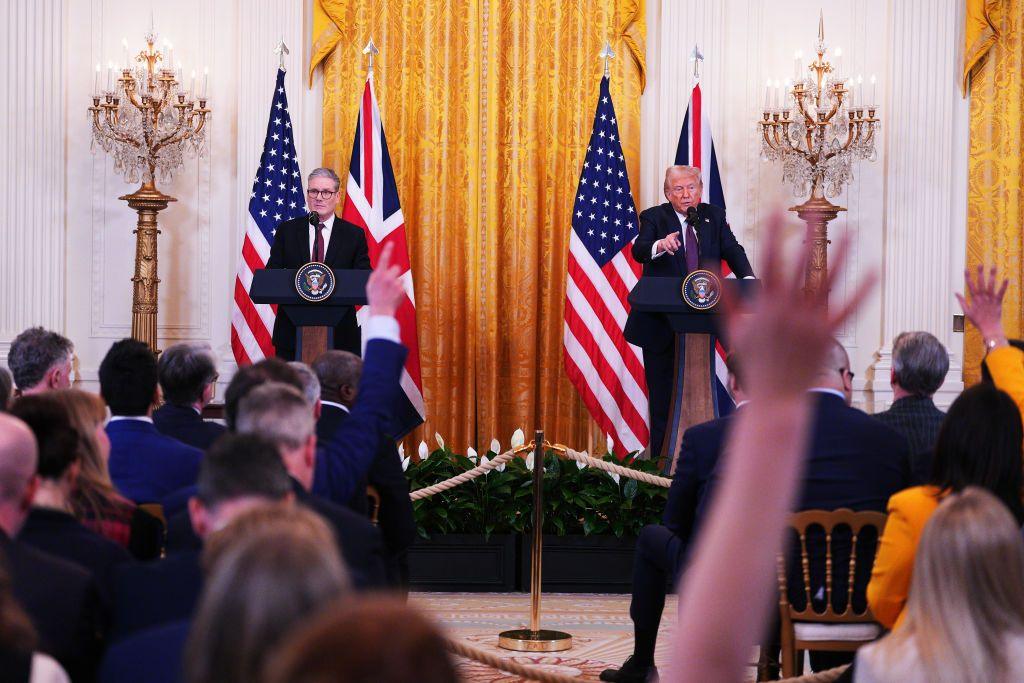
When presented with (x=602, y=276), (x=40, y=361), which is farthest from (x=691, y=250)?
(x=40, y=361)

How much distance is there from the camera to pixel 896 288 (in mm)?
9938

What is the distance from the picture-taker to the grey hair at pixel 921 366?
16.0ft

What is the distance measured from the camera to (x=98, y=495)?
10.9 ft

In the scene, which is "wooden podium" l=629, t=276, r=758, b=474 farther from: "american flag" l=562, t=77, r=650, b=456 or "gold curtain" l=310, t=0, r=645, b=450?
"gold curtain" l=310, t=0, r=645, b=450

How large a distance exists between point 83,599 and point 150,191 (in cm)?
698

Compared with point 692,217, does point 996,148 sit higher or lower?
higher

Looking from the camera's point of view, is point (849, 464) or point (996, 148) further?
point (996, 148)

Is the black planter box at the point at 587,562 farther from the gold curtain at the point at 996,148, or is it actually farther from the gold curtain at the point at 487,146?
the gold curtain at the point at 996,148

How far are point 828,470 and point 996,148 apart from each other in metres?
6.72

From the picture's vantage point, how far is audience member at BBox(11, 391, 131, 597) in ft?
9.24

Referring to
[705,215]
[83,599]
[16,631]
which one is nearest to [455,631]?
[705,215]

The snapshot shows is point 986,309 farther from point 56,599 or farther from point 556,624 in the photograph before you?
point 556,624

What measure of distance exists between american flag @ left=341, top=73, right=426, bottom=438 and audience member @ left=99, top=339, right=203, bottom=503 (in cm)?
455

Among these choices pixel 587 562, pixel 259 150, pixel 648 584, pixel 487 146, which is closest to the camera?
pixel 648 584
